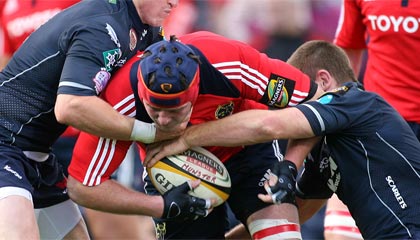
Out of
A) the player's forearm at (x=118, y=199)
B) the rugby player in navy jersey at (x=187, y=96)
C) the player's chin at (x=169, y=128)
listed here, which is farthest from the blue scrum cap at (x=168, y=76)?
the player's forearm at (x=118, y=199)

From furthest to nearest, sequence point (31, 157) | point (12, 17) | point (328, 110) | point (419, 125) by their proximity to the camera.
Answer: point (12, 17), point (419, 125), point (31, 157), point (328, 110)

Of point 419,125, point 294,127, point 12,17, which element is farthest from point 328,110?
point 12,17

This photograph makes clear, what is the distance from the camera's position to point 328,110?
20.1ft

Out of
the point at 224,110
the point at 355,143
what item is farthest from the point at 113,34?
the point at 355,143

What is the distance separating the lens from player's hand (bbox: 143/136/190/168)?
631 cm

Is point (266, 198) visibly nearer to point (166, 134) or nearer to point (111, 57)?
point (166, 134)

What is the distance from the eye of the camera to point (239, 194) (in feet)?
22.5

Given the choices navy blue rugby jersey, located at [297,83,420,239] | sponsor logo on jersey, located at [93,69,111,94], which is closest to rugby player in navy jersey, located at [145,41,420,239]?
navy blue rugby jersey, located at [297,83,420,239]

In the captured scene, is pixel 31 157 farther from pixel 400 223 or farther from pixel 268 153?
pixel 400 223

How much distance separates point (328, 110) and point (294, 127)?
23 cm

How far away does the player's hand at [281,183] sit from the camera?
6.08 m

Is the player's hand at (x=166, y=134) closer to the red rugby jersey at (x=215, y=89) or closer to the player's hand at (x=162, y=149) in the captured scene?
the player's hand at (x=162, y=149)

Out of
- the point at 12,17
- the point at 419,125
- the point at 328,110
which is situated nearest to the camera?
the point at 328,110

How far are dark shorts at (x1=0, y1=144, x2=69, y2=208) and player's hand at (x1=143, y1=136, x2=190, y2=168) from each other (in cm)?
77
